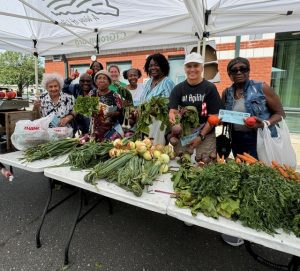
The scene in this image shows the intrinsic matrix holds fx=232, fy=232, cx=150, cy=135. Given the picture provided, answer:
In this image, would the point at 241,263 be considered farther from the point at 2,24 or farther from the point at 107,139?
the point at 2,24

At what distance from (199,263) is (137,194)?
114 cm

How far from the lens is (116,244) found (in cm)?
247

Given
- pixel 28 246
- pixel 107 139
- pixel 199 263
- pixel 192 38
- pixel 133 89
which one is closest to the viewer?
pixel 199 263

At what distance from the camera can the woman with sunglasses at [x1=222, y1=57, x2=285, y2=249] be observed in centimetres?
226

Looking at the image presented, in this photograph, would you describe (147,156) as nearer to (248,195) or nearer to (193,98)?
(193,98)

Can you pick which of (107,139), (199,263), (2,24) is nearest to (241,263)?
(199,263)

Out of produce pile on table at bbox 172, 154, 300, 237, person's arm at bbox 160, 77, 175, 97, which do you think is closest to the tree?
person's arm at bbox 160, 77, 175, 97

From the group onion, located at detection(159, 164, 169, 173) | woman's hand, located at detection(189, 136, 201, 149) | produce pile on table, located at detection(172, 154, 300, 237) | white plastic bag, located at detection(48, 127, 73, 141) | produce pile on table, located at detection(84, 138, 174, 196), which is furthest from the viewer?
white plastic bag, located at detection(48, 127, 73, 141)

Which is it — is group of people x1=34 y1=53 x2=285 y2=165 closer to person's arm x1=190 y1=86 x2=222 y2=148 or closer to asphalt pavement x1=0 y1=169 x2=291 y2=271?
person's arm x1=190 y1=86 x2=222 y2=148

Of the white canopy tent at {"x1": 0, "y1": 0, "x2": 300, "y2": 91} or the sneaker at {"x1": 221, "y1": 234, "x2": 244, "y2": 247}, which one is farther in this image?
the white canopy tent at {"x1": 0, "y1": 0, "x2": 300, "y2": 91}

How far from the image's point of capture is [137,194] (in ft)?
→ 5.40

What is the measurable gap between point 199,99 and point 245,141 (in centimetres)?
68

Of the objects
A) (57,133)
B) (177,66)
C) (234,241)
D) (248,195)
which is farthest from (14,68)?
(248,195)

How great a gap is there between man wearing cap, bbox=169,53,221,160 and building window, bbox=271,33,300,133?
5.82m
